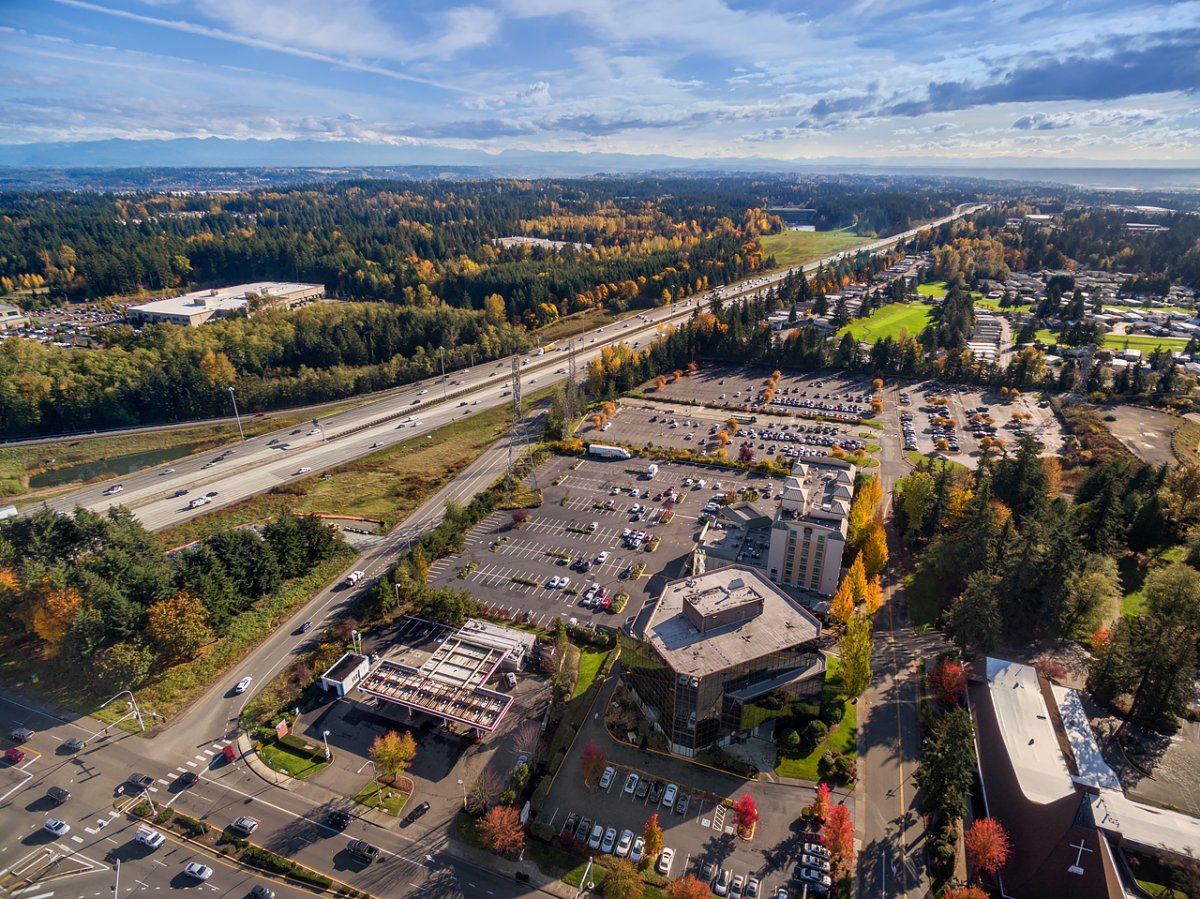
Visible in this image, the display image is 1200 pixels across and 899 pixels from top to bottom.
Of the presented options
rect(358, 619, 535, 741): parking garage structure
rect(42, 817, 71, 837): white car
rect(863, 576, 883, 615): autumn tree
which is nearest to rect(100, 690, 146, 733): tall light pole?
rect(42, 817, 71, 837): white car

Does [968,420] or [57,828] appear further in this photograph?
[968,420]

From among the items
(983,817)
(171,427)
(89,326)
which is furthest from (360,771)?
(89,326)

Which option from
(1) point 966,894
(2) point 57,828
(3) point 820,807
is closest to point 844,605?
(3) point 820,807

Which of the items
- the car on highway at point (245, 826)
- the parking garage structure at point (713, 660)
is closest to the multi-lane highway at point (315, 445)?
the car on highway at point (245, 826)

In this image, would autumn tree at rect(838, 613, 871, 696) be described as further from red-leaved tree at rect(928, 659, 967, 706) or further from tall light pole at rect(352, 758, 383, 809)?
tall light pole at rect(352, 758, 383, 809)

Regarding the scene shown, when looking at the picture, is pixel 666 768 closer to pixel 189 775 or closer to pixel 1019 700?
pixel 1019 700

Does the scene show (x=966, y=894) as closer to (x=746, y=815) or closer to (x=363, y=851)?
(x=746, y=815)
